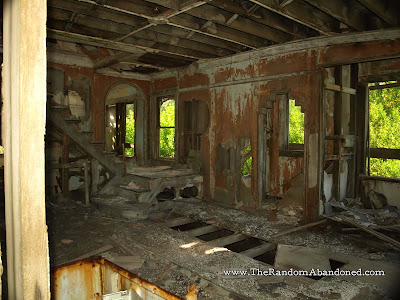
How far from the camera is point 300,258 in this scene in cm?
429

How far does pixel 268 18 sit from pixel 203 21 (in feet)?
3.67

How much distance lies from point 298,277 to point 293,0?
387 cm

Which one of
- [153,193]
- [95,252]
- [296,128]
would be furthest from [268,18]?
[296,128]

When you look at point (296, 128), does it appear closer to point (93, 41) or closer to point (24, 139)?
point (93, 41)

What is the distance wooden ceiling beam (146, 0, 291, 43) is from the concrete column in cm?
356

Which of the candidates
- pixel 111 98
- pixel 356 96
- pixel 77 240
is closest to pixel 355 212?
pixel 356 96

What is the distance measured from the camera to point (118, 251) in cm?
435

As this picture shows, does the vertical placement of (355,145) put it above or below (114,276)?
above

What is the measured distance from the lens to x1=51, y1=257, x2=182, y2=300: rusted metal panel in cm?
350

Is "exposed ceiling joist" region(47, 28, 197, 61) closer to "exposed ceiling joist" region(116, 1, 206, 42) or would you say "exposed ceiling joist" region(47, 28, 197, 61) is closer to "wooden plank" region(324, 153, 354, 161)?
"exposed ceiling joist" region(116, 1, 206, 42)

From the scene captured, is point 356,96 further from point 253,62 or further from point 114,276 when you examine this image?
point 114,276

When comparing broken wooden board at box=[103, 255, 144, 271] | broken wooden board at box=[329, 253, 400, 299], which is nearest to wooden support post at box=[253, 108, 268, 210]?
broken wooden board at box=[329, 253, 400, 299]

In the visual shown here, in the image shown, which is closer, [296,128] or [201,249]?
[201,249]

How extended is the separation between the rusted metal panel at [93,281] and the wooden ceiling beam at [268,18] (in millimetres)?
3802
